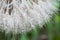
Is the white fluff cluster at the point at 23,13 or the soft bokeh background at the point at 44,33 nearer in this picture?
the white fluff cluster at the point at 23,13

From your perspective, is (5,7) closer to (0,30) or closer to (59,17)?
(0,30)

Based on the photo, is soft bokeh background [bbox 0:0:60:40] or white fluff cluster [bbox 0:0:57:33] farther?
soft bokeh background [bbox 0:0:60:40]

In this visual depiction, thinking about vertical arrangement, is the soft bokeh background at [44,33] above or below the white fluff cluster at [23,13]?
below

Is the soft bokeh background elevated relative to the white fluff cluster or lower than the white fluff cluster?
lower

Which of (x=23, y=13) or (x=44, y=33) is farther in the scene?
(x=44, y=33)
